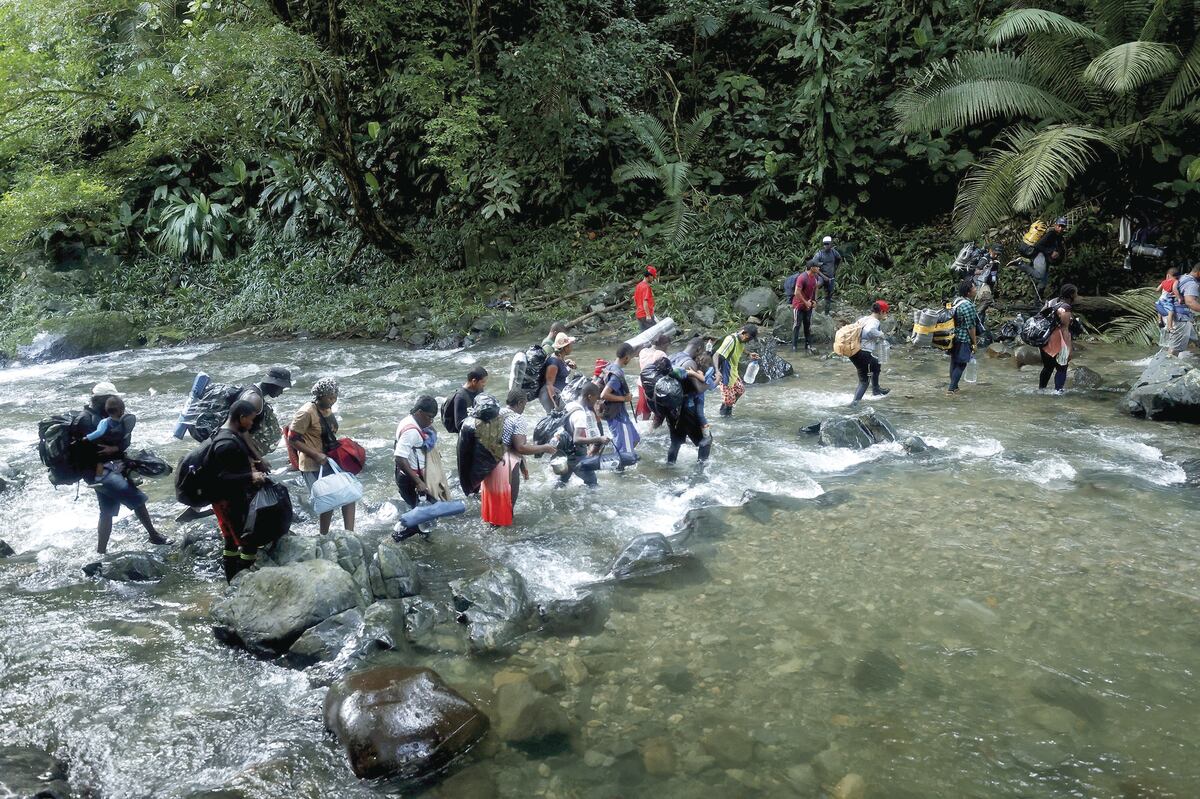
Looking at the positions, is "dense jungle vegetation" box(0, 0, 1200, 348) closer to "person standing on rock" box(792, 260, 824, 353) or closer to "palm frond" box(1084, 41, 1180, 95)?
"palm frond" box(1084, 41, 1180, 95)

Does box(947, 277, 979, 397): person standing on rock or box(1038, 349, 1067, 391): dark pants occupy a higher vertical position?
box(947, 277, 979, 397): person standing on rock

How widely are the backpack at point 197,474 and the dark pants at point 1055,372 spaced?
9987mm

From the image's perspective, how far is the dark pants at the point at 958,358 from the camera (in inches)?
422

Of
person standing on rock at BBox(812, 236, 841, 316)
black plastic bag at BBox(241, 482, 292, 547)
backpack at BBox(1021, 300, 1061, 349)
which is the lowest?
black plastic bag at BBox(241, 482, 292, 547)

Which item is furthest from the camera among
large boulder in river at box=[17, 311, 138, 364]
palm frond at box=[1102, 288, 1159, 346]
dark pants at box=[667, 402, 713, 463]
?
large boulder in river at box=[17, 311, 138, 364]

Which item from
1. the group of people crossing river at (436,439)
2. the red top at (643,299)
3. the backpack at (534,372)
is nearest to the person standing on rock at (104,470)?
the group of people crossing river at (436,439)

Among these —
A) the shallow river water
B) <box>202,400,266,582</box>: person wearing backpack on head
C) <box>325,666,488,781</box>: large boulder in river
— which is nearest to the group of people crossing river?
<box>202,400,266,582</box>: person wearing backpack on head

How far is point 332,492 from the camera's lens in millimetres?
6500

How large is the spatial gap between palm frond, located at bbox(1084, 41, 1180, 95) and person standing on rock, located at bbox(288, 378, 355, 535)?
467 inches

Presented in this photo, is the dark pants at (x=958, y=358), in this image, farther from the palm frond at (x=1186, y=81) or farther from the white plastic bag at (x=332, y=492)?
the white plastic bag at (x=332, y=492)

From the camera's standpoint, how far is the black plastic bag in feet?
19.4

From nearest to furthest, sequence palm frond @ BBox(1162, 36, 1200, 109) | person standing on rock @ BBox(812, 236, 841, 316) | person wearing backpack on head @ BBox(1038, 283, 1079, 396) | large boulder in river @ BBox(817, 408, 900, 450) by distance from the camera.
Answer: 1. large boulder in river @ BBox(817, 408, 900, 450)
2. person wearing backpack on head @ BBox(1038, 283, 1079, 396)
3. palm frond @ BBox(1162, 36, 1200, 109)
4. person standing on rock @ BBox(812, 236, 841, 316)

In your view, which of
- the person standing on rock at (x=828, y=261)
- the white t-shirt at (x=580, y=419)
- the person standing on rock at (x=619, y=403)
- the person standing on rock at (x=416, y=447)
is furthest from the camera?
the person standing on rock at (x=828, y=261)

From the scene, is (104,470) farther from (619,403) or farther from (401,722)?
(619,403)
